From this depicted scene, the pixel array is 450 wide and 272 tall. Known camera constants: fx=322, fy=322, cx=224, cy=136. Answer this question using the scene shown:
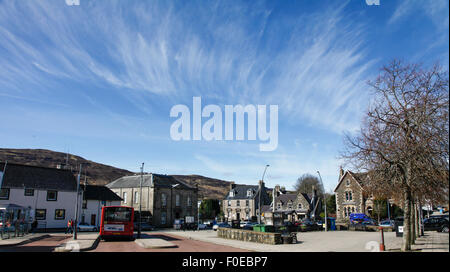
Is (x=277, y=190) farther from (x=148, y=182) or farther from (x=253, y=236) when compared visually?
(x=253, y=236)

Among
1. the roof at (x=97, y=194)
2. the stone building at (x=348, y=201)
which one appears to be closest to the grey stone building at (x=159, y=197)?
the roof at (x=97, y=194)

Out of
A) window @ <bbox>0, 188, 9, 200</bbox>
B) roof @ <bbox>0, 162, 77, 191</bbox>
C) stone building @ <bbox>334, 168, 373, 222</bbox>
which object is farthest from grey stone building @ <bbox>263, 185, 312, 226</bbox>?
window @ <bbox>0, 188, 9, 200</bbox>

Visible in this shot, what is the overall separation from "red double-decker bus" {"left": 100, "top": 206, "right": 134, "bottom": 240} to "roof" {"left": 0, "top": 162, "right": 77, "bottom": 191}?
23.2 metres

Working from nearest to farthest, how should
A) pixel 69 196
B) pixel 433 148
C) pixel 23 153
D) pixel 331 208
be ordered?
pixel 433 148, pixel 69 196, pixel 331 208, pixel 23 153

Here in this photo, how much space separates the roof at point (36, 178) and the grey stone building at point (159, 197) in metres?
13.7

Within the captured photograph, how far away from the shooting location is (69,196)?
46.6m

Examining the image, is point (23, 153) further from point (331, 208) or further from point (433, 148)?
point (433, 148)

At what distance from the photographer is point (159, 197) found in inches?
2318

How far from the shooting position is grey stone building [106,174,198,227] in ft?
190

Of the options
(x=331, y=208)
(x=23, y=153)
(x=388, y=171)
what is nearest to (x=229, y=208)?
(x=331, y=208)

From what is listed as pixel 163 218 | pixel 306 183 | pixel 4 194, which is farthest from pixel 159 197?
pixel 306 183
